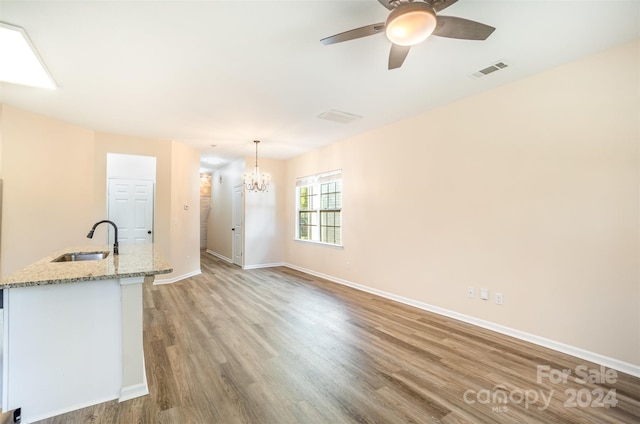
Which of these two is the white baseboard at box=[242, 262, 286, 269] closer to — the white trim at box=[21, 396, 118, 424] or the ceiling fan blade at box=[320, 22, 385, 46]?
the white trim at box=[21, 396, 118, 424]

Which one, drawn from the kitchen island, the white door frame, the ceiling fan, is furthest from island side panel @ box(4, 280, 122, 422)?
the white door frame

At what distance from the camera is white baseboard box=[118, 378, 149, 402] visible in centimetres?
188

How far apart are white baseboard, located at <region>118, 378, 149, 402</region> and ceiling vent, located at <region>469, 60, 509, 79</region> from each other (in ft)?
12.7

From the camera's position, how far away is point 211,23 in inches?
79.4

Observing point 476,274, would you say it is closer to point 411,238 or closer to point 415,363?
point 411,238

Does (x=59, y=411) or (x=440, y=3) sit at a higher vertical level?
(x=440, y=3)

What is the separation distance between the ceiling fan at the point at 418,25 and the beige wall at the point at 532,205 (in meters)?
1.53

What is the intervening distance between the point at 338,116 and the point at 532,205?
2521 mm

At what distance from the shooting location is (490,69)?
268cm

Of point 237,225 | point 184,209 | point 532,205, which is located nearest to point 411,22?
point 532,205

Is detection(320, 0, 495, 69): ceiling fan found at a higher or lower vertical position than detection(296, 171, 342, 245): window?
higher

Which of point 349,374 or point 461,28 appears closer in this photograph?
point 461,28

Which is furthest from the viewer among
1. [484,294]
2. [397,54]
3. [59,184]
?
[59,184]

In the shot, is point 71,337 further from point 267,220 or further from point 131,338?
point 267,220
